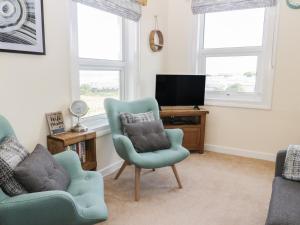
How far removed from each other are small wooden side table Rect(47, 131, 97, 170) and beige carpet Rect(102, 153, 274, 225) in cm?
38

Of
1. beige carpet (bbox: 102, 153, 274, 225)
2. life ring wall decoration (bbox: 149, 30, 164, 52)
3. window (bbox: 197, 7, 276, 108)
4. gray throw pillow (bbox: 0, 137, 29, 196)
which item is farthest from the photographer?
life ring wall decoration (bbox: 149, 30, 164, 52)

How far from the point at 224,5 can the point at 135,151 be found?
2.38 meters

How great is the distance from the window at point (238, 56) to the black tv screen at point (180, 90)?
292 mm

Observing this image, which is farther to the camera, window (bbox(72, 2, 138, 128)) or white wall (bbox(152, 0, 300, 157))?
white wall (bbox(152, 0, 300, 157))

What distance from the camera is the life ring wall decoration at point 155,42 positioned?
135 inches

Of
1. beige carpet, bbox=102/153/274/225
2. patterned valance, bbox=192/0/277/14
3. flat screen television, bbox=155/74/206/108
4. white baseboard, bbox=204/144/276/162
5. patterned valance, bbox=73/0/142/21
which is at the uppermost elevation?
patterned valance, bbox=192/0/277/14

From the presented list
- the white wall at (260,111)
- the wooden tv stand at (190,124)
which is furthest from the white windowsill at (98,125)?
the white wall at (260,111)

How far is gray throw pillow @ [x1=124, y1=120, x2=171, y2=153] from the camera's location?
8.07 feet

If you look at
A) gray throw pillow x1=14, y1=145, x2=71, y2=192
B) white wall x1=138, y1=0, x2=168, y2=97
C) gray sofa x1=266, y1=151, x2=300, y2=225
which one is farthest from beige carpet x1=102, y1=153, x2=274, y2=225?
white wall x1=138, y1=0, x2=168, y2=97

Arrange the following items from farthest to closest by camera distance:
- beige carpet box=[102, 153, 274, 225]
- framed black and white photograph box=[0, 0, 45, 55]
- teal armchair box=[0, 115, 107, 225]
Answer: beige carpet box=[102, 153, 274, 225], framed black and white photograph box=[0, 0, 45, 55], teal armchair box=[0, 115, 107, 225]

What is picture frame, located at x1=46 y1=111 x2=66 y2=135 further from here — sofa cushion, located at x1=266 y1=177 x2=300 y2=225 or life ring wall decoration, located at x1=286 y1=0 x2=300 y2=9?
life ring wall decoration, located at x1=286 y1=0 x2=300 y2=9

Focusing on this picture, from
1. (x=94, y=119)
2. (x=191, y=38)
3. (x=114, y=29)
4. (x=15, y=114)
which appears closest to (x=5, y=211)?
(x=15, y=114)

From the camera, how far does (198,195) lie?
239cm

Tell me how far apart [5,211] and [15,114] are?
0.87 metres
